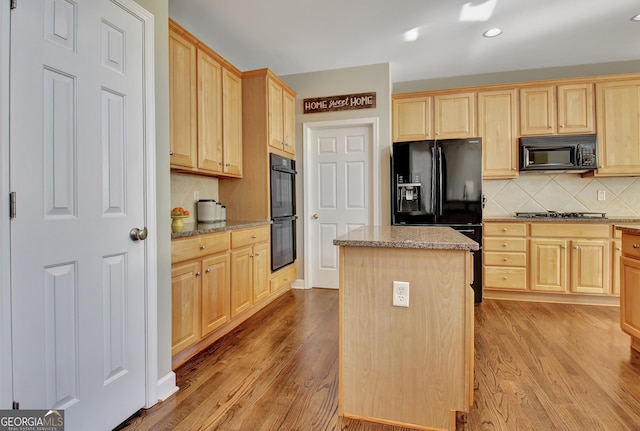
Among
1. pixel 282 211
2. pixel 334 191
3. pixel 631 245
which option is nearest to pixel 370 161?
pixel 334 191

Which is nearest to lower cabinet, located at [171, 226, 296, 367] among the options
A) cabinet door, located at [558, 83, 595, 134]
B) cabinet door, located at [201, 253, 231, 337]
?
cabinet door, located at [201, 253, 231, 337]

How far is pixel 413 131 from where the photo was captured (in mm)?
3926

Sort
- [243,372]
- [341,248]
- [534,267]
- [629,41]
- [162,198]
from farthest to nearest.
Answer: [534,267] → [629,41] → [243,372] → [162,198] → [341,248]

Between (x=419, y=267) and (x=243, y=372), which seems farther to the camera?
(x=243, y=372)

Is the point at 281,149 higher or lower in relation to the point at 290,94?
lower

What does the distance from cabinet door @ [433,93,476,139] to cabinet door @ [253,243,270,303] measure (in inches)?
96.1

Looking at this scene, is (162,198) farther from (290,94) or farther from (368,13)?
(290,94)

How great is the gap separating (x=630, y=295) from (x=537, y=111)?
222 centimetres

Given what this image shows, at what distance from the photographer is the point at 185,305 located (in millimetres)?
2102

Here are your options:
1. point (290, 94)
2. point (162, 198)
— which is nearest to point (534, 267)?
point (290, 94)

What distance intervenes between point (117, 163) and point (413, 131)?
3270 millimetres

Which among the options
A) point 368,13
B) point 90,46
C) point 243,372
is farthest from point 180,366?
point 368,13

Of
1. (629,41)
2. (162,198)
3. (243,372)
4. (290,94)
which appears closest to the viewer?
(162,198)

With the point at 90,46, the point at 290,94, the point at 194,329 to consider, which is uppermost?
the point at 290,94
